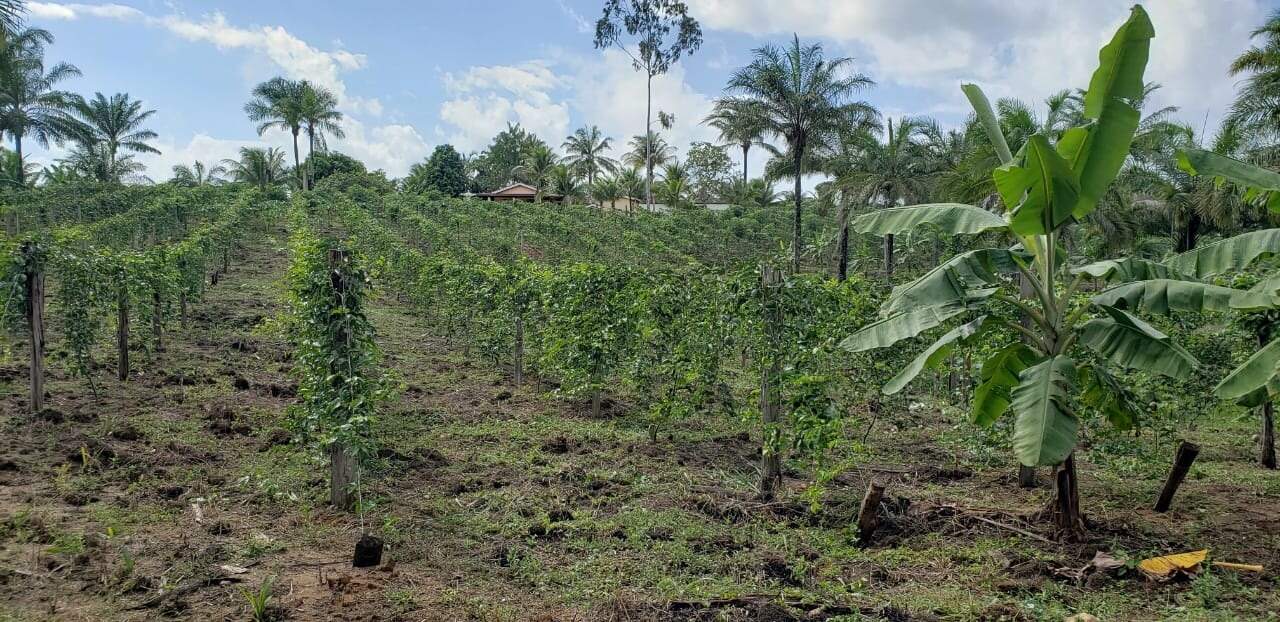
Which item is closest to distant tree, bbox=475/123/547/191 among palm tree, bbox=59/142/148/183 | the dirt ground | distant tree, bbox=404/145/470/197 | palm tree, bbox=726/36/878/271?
distant tree, bbox=404/145/470/197

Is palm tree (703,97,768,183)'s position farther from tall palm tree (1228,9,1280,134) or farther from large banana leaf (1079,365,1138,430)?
large banana leaf (1079,365,1138,430)

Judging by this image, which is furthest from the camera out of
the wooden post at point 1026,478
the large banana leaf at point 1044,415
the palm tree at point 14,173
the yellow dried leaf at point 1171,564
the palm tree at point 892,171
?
the palm tree at point 14,173

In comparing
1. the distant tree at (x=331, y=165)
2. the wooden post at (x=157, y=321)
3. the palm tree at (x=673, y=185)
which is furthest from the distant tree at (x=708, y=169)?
the wooden post at (x=157, y=321)

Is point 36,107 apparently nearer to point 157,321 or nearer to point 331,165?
point 331,165

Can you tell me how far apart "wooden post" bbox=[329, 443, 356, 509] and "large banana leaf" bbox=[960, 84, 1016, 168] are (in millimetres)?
5508

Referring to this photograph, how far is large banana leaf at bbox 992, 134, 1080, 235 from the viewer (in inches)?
177

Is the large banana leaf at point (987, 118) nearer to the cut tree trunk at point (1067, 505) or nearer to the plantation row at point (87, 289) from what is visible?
the cut tree trunk at point (1067, 505)

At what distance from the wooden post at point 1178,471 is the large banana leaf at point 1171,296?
131 cm

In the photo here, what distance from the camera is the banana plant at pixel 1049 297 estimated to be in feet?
14.7

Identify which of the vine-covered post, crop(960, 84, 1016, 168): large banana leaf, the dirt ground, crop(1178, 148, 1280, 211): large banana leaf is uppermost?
crop(960, 84, 1016, 168): large banana leaf

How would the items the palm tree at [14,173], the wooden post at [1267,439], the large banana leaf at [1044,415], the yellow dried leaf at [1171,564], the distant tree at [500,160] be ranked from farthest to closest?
the distant tree at [500,160] < the palm tree at [14,173] < the wooden post at [1267,439] < the yellow dried leaf at [1171,564] < the large banana leaf at [1044,415]

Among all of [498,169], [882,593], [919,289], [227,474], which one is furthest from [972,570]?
[498,169]

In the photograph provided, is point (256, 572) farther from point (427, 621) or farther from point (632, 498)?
point (632, 498)

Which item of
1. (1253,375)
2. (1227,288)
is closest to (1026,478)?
(1253,375)
